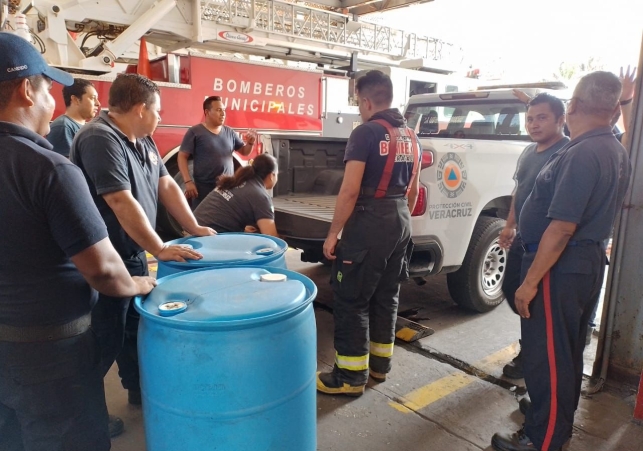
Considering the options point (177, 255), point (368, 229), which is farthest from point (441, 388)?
point (177, 255)

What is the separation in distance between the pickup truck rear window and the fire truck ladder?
5.10 metres

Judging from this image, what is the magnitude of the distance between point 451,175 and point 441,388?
145 cm

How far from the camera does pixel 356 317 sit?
8.93ft

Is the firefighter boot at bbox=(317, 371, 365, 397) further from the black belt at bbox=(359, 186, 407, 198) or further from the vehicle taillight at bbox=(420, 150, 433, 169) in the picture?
the vehicle taillight at bbox=(420, 150, 433, 169)

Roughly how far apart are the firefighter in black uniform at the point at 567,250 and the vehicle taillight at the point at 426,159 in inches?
39.9

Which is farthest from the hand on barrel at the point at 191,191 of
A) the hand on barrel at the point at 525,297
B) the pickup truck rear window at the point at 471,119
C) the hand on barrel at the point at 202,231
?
the hand on barrel at the point at 525,297

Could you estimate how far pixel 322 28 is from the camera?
10.1m

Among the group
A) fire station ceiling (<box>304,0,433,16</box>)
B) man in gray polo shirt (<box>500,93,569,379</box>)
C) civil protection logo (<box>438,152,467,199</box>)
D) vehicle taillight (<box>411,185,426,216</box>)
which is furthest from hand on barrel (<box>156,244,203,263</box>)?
fire station ceiling (<box>304,0,433,16</box>)

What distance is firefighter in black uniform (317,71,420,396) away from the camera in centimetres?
257

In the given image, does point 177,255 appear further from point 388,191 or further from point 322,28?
point 322,28

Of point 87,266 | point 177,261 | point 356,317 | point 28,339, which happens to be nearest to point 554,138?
point 356,317

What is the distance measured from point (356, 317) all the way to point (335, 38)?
9057 millimetres

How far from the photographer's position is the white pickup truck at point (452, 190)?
328 centimetres

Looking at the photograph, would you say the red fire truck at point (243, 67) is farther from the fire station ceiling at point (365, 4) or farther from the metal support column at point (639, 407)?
the fire station ceiling at point (365, 4)
